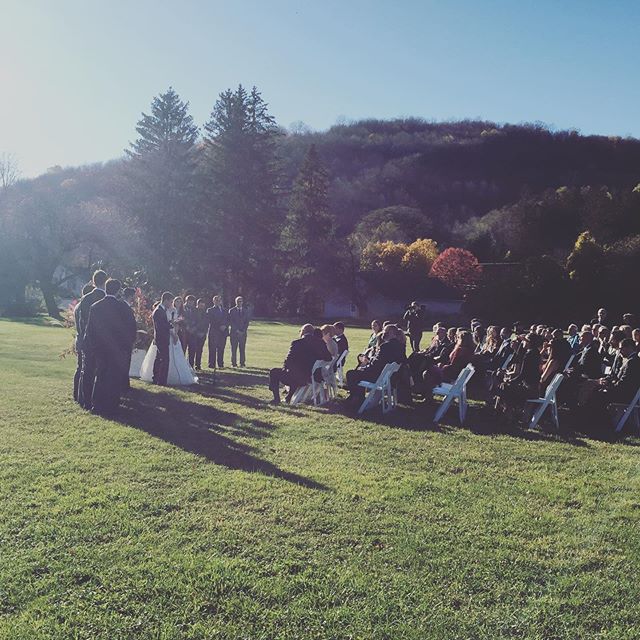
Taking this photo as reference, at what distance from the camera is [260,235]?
1805 inches

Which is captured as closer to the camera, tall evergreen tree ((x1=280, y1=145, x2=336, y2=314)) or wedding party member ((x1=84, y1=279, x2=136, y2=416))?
wedding party member ((x1=84, y1=279, x2=136, y2=416))

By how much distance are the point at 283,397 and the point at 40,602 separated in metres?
7.43

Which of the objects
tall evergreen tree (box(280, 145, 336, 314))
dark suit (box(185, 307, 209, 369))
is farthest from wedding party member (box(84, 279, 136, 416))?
tall evergreen tree (box(280, 145, 336, 314))

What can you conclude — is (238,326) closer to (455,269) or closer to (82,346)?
(82,346)

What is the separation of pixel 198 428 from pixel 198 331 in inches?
253

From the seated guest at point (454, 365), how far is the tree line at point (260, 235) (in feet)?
79.7

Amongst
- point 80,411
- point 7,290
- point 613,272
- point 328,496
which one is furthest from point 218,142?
point 328,496

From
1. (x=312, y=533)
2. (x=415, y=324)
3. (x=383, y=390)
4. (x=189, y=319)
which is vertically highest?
(x=415, y=324)

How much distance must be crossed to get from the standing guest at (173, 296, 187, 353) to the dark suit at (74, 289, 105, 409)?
8.95ft

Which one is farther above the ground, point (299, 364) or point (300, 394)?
point (299, 364)

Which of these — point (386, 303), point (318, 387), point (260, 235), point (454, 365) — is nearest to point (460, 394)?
point (454, 365)

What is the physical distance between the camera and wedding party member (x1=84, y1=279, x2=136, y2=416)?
907 centimetres

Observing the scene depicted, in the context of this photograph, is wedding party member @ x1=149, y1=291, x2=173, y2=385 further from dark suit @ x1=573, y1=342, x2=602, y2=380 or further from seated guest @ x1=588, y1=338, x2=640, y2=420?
seated guest @ x1=588, y1=338, x2=640, y2=420

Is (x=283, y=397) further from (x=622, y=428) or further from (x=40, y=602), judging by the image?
(x=40, y=602)
